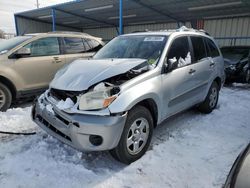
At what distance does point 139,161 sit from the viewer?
3258 millimetres

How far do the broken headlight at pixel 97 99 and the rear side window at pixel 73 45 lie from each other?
11.9ft

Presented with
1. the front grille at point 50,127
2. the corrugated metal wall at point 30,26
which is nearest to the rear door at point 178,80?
the front grille at point 50,127

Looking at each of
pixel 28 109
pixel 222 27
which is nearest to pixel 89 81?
pixel 28 109

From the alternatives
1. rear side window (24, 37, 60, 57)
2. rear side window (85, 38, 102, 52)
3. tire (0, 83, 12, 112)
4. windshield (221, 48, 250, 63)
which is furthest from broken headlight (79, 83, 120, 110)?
windshield (221, 48, 250, 63)

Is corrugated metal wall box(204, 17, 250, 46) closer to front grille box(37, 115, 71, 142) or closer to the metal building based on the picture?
the metal building

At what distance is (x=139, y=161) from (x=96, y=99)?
3.54 feet

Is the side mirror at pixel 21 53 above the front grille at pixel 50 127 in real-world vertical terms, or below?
above

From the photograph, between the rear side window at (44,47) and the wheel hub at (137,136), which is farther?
the rear side window at (44,47)

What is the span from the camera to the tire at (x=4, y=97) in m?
5.06

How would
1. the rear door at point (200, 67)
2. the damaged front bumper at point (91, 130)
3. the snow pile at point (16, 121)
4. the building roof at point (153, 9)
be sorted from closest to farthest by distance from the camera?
the damaged front bumper at point (91, 130)
the snow pile at point (16, 121)
the rear door at point (200, 67)
the building roof at point (153, 9)

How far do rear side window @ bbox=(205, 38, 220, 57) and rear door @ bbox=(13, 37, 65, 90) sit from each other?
3.42m

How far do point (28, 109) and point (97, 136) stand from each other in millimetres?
3129

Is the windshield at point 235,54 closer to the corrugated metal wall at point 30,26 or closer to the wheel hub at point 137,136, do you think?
the wheel hub at point 137,136

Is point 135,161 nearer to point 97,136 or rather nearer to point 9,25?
point 97,136
